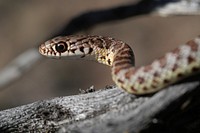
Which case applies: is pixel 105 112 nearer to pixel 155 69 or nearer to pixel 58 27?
pixel 155 69

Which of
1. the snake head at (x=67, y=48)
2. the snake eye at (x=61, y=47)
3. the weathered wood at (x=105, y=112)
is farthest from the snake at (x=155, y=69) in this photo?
the snake eye at (x=61, y=47)

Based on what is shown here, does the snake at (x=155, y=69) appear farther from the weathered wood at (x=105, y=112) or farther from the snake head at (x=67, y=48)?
the snake head at (x=67, y=48)

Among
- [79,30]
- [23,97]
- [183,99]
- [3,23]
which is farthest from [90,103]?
[3,23]

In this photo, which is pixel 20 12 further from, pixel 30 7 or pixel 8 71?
pixel 8 71

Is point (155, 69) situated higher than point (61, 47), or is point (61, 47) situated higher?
point (61, 47)

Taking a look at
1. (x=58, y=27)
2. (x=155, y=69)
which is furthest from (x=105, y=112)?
(x=58, y=27)

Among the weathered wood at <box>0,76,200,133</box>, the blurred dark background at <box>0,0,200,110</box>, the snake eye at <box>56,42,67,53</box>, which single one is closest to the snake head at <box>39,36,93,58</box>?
the snake eye at <box>56,42,67,53</box>

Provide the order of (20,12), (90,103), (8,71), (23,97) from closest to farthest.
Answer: (90,103)
(8,71)
(23,97)
(20,12)

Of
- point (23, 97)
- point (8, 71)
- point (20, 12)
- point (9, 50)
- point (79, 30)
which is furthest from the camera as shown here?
point (20, 12)
